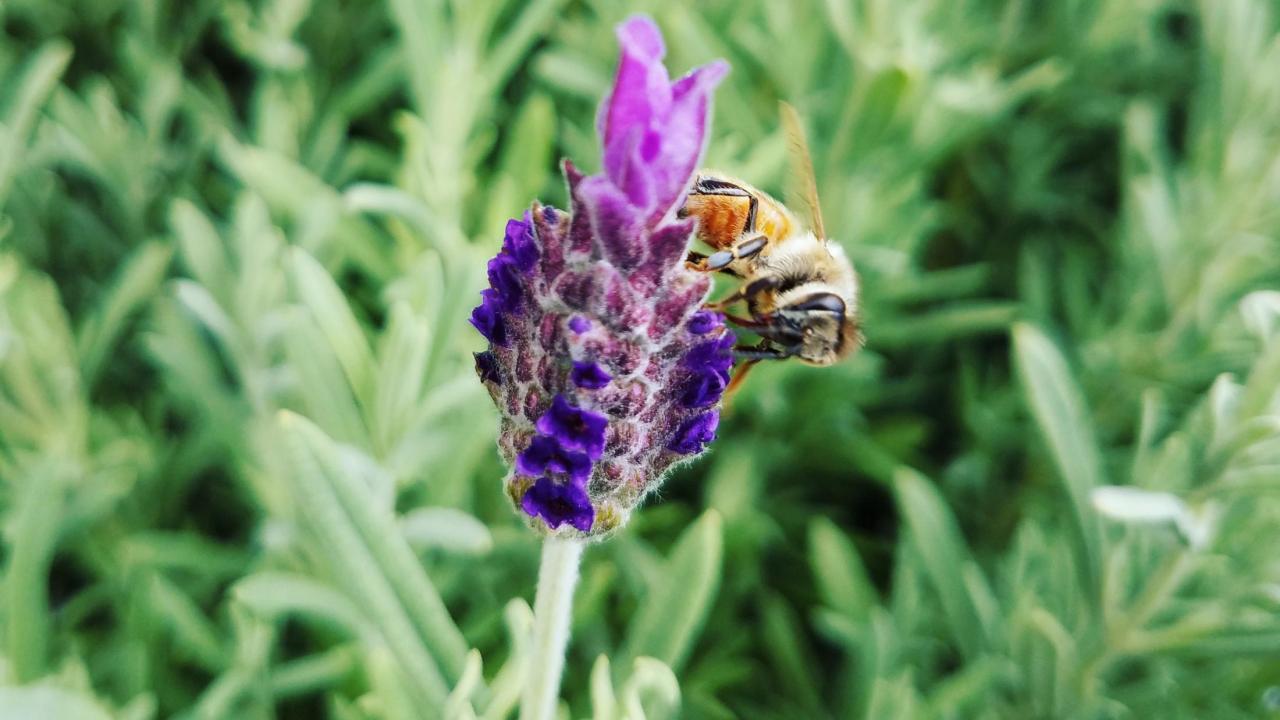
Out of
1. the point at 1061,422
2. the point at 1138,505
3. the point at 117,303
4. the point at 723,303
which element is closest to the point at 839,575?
the point at 1061,422

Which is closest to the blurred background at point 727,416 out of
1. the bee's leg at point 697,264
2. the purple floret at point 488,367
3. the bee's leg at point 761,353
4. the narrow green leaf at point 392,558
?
the narrow green leaf at point 392,558

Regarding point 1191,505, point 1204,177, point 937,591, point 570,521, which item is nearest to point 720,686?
point 937,591

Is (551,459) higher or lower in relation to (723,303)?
lower

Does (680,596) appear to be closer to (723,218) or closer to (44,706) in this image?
(723,218)

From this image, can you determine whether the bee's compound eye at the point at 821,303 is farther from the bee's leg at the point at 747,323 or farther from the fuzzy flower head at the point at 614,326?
the fuzzy flower head at the point at 614,326

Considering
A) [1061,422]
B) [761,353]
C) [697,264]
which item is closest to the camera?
[697,264]

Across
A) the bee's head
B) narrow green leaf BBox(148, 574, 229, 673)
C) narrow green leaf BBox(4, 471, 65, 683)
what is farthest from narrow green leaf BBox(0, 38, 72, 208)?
the bee's head
